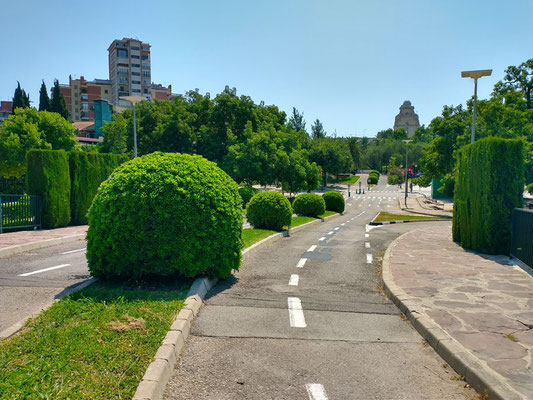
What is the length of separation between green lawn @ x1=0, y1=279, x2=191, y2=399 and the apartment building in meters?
114

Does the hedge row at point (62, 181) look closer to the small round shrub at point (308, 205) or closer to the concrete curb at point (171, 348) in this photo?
the concrete curb at point (171, 348)

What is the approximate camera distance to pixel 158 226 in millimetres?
6668

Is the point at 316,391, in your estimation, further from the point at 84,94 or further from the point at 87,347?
the point at 84,94

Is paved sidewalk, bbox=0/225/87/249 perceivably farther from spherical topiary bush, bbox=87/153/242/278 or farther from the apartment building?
the apartment building

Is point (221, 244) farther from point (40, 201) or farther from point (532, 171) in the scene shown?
point (532, 171)

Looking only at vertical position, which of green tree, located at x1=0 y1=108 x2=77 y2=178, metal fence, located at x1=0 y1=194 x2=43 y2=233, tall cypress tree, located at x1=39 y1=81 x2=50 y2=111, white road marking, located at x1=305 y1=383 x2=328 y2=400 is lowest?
white road marking, located at x1=305 y1=383 x2=328 y2=400

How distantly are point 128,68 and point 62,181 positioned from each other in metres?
107

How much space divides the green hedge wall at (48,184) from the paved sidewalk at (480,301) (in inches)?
567

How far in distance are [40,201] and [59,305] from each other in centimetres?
1366

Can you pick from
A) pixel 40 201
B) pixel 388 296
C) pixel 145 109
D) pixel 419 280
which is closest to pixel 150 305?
pixel 388 296

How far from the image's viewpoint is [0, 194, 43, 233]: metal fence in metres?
15.2

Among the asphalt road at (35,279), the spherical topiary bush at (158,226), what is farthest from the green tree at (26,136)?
the spherical topiary bush at (158,226)

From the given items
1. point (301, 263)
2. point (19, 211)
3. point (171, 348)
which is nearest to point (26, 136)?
point (19, 211)

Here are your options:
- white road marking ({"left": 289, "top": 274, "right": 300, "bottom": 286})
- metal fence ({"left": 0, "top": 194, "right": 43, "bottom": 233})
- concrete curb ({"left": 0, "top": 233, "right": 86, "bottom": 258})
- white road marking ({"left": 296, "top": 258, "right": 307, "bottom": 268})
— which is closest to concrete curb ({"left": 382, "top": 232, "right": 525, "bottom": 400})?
white road marking ({"left": 289, "top": 274, "right": 300, "bottom": 286})
